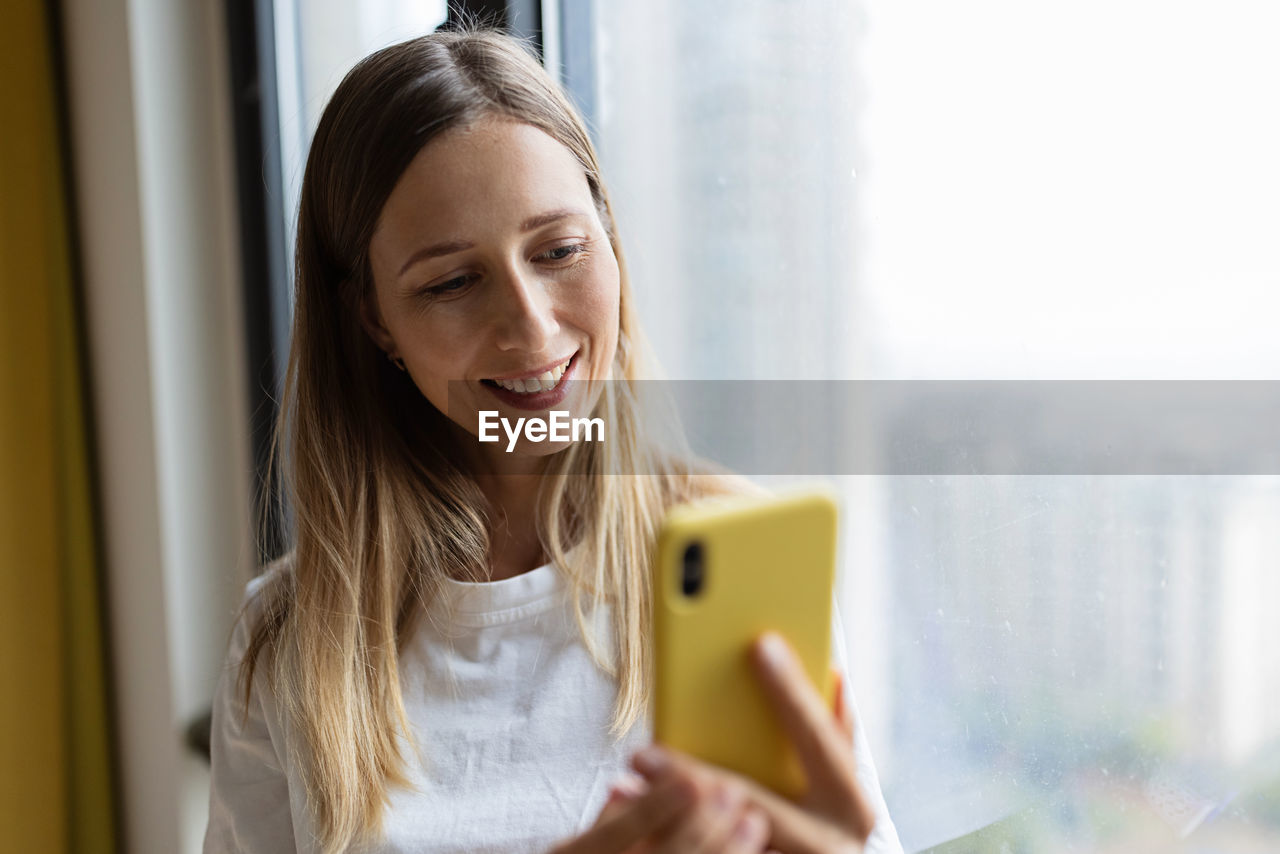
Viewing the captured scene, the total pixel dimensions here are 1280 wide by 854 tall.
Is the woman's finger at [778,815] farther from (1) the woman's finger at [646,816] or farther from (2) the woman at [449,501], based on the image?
(2) the woman at [449,501]

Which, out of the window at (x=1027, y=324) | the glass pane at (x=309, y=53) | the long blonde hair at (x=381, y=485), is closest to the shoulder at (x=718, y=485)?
the long blonde hair at (x=381, y=485)

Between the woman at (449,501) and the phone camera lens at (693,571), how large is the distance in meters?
0.36

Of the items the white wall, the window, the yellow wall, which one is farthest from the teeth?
the yellow wall

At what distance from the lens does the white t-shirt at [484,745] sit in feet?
2.62

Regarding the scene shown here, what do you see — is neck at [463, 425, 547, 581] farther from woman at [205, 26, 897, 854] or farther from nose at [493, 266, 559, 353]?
nose at [493, 266, 559, 353]

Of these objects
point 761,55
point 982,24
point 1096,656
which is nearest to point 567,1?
point 761,55

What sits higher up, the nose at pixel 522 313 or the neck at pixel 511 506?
the nose at pixel 522 313

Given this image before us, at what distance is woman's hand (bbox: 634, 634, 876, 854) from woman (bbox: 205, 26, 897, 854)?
13.5 inches

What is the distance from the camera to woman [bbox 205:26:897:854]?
2.59 feet

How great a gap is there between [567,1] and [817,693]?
105 cm

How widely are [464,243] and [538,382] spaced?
129mm

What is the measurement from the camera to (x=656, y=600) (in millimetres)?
456

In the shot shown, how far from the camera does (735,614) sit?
47 cm

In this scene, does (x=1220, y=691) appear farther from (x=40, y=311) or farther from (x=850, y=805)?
(x=40, y=311)
